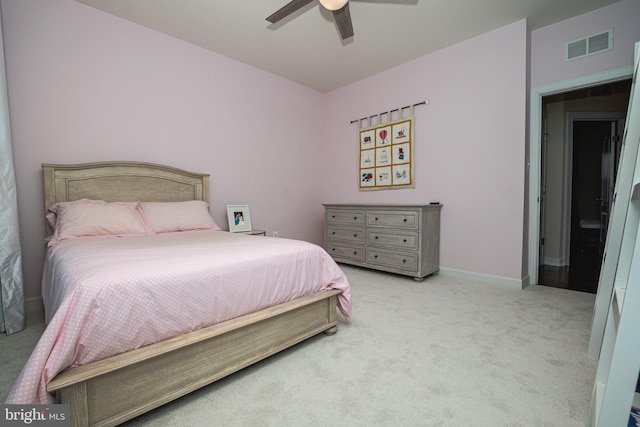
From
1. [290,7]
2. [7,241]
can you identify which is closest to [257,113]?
[290,7]

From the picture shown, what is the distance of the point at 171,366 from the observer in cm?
125

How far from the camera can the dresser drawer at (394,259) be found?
3.26 meters

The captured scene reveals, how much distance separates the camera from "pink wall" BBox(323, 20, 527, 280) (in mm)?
2963

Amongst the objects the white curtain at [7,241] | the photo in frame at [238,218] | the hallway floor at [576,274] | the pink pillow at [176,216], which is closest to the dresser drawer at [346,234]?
the photo in frame at [238,218]

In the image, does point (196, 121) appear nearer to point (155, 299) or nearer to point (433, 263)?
point (155, 299)

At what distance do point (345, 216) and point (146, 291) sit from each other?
2944 millimetres

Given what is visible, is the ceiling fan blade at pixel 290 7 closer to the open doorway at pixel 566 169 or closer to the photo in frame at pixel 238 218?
the photo in frame at pixel 238 218

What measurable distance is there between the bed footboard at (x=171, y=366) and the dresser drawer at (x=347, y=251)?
81.0 inches

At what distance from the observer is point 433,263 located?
3432mm

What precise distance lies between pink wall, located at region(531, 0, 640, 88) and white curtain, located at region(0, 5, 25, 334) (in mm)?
4592

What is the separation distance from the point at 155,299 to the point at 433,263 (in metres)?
3.01

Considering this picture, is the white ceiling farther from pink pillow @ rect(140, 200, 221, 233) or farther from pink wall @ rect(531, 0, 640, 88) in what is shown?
pink pillow @ rect(140, 200, 221, 233)

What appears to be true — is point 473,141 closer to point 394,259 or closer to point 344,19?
point 394,259

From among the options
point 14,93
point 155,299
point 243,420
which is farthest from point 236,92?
point 243,420
